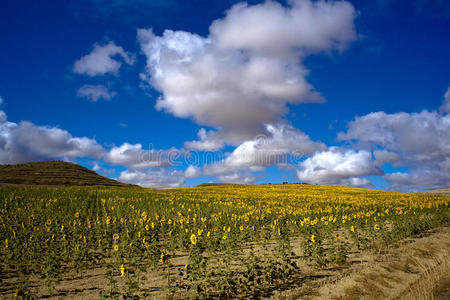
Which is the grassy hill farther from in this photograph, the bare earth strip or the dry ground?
the bare earth strip

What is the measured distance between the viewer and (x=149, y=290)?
595 centimetres

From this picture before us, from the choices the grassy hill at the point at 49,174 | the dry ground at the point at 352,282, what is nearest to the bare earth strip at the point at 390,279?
the dry ground at the point at 352,282

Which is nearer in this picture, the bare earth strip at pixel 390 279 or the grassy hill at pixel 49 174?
the bare earth strip at pixel 390 279

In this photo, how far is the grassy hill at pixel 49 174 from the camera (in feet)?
164

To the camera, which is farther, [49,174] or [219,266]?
[49,174]

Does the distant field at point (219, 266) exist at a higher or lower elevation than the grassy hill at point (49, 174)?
lower

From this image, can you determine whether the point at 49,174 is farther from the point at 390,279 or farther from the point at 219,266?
the point at 390,279

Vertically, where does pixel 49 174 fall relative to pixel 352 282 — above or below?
above

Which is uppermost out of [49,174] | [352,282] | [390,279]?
[49,174]

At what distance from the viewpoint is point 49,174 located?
57.9 m

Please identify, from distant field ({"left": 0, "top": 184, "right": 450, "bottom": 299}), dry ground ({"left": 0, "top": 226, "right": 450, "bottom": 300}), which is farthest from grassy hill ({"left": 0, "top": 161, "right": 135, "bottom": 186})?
dry ground ({"left": 0, "top": 226, "right": 450, "bottom": 300})

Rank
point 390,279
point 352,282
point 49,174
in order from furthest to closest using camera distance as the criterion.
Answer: point 49,174
point 390,279
point 352,282

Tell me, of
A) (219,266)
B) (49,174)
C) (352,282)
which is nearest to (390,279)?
(352,282)

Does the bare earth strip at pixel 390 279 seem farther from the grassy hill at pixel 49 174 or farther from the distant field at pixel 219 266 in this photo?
the grassy hill at pixel 49 174
